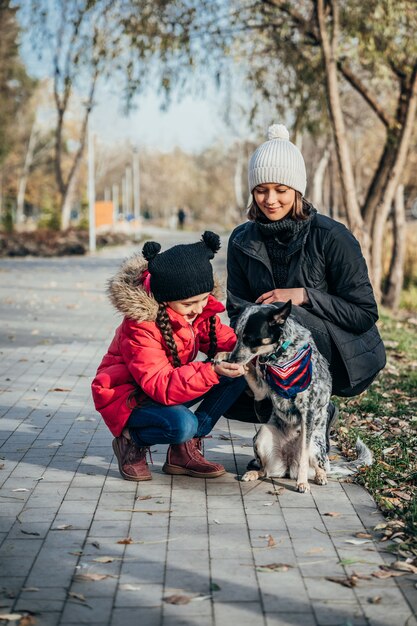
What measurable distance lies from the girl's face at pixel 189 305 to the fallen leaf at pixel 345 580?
1818 millimetres

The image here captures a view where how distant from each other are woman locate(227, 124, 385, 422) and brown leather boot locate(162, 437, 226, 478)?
2.76 feet

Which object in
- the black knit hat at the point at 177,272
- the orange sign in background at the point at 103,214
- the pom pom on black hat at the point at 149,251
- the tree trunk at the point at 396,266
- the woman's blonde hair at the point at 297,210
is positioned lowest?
the orange sign in background at the point at 103,214

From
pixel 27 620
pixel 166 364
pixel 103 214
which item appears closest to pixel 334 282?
pixel 166 364

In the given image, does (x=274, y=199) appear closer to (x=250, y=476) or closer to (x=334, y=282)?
(x=334, y=282)

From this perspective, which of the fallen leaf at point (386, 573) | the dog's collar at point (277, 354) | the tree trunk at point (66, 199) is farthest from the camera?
the tree trunk at point (66, 199)

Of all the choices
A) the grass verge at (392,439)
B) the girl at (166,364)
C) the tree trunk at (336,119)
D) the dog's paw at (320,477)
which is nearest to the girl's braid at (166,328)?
the girl at (166,364)

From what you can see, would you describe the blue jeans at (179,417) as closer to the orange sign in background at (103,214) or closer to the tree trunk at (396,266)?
the tree trunk at (396,266)

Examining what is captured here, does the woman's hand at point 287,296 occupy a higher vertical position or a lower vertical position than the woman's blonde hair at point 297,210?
lower

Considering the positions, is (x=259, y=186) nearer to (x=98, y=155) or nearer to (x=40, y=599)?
(x=40, y=599)

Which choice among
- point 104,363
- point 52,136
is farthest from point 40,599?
point 52,136

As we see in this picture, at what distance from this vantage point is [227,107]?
63.8 ft

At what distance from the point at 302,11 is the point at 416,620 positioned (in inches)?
596

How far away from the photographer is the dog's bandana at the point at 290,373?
501 centimetres

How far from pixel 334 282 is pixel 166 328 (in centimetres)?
120
